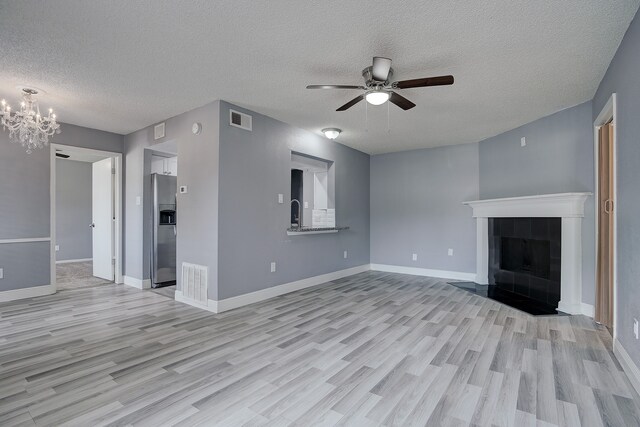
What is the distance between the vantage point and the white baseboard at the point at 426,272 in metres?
5.59

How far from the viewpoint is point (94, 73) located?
9.70ft

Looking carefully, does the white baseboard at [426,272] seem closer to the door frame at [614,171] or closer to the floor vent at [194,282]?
the door frame at [614,171]

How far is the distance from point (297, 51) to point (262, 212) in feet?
7.32

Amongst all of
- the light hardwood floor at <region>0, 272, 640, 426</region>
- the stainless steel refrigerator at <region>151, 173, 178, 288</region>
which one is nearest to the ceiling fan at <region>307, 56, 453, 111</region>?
the light hardwood floor at <region>0, 272, 640, 426</region>

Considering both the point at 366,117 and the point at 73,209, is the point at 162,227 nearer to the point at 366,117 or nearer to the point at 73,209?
the point at 366,117

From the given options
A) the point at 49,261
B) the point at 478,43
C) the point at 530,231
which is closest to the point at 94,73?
the point at 49,261

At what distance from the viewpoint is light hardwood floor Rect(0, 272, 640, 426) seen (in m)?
1.81

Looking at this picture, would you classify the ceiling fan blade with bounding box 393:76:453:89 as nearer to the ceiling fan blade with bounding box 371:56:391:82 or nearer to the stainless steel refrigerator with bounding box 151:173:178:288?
the ceiling fan blade with bounding box 371:56:391:82

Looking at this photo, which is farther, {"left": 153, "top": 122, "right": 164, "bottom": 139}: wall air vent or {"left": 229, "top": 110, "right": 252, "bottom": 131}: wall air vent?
{"left": 153, "top": 122, "right": 164, "bottom": 139}: wall air vent

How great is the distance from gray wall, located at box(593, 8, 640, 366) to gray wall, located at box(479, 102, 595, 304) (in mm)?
1242

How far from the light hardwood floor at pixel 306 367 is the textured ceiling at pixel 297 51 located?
98.1 inches

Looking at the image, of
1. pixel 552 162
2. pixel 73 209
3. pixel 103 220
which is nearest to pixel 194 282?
pixel 103 220

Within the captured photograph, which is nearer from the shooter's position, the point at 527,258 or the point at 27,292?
the point at 27,292

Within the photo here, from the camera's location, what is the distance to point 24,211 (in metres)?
4.30
